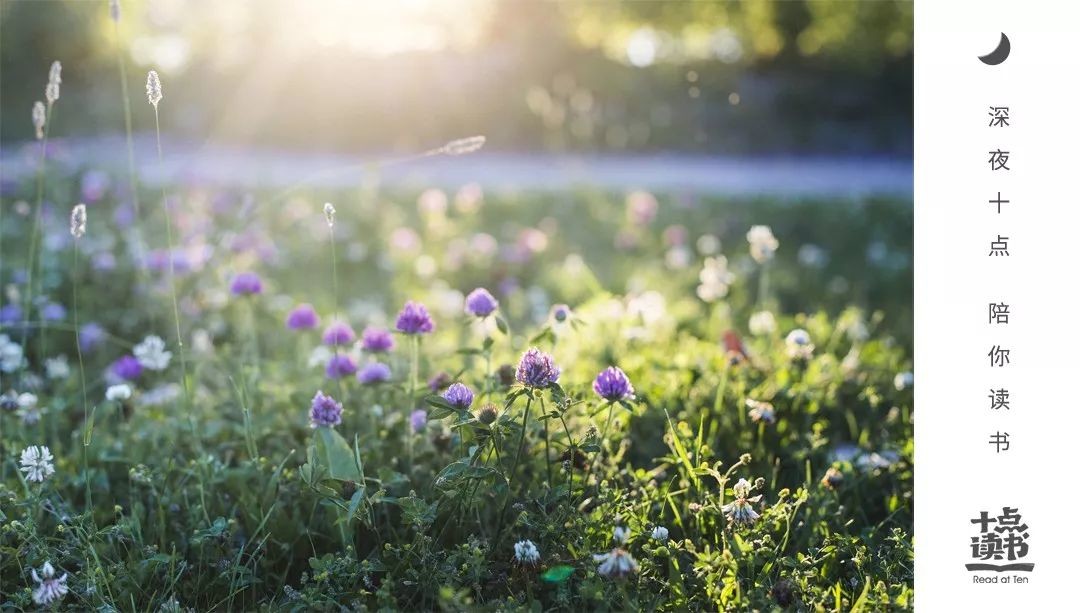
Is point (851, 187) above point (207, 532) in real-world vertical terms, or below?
above

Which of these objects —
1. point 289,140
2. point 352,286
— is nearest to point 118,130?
point 289,140

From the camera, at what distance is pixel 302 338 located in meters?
3.40

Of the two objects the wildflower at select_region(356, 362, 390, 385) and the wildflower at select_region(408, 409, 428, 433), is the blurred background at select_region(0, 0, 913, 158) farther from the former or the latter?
the wildflower at select_region(408, 409, 428, 433)

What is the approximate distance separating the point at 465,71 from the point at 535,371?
10.8m

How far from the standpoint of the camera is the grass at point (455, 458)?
6.19ft

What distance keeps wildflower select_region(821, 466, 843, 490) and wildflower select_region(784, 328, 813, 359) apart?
16.4 inches

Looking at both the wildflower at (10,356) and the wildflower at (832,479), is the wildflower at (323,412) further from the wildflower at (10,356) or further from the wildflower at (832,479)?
the wildflower at (832,479)

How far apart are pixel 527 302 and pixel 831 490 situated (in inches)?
82.7

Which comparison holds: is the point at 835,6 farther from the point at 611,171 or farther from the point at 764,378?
the point at 764,378

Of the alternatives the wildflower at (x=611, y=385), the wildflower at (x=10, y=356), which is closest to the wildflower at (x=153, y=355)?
the wildflower at (x=10, y=356)

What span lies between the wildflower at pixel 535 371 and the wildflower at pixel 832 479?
753 mm

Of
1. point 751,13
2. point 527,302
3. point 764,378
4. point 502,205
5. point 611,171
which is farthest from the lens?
point 751,13

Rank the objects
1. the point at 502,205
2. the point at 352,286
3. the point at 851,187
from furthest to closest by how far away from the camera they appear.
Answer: the point at 851,187 → the point at 502,205 → the point at 352,286

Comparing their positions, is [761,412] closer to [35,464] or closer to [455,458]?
[455,458]
